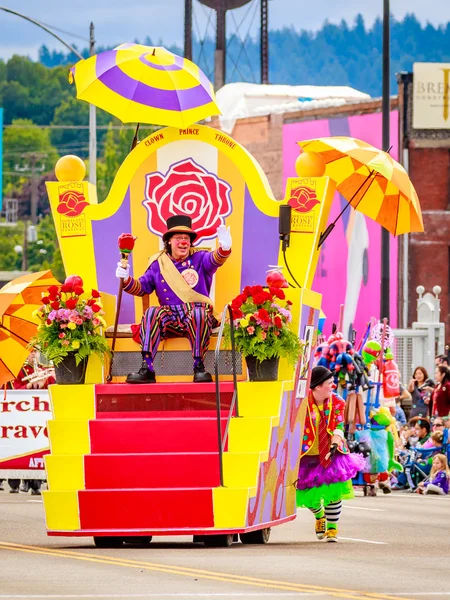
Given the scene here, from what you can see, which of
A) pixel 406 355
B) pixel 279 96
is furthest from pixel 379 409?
pixel 279 96

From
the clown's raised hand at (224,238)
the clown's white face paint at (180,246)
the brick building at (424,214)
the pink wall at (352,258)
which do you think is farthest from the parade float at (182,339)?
the pink wall at (352,258)

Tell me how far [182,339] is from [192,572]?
15.4 feet

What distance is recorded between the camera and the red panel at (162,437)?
52.1 ft

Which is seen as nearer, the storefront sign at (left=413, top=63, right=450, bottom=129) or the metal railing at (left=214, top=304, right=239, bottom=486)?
the metal railing at (left=214, top=304, right=239, bottom=486)

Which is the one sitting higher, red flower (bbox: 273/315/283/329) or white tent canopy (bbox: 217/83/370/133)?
white tent canopy (bbox: 217/83/370/133)

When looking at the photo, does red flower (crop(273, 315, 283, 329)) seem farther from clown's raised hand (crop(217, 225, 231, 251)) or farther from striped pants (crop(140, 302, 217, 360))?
clown's raised hand (crop(217, 225, 231, 251))

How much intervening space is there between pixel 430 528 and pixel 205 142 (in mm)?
4462

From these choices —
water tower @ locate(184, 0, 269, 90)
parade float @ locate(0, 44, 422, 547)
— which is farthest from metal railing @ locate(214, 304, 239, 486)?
water tower @ locate(184, 0, 269, 90)

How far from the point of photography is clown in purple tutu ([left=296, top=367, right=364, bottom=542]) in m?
16.3

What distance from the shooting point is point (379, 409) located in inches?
991

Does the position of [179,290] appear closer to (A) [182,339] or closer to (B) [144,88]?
(A) [182,339]

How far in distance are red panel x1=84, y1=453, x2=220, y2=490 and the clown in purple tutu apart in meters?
1.33

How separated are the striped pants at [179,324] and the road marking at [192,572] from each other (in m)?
2.50

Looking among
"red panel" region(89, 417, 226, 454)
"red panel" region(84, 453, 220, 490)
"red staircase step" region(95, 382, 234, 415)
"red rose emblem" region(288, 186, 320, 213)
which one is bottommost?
"red panel" region(84, 453, 220, 490)
